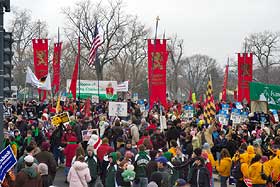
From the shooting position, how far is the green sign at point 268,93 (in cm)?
2114

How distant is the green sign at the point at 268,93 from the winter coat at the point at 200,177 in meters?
9.98

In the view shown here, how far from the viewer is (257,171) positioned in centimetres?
1215

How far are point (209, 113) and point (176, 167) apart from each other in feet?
29.4

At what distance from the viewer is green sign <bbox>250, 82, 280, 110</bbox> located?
2114 cm

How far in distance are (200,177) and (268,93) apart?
408 inches

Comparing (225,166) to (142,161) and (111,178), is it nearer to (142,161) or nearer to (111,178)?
(142,161)

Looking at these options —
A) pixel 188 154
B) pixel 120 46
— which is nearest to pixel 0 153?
pixel 188 154

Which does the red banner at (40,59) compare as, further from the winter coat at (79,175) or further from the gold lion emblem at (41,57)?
the winter coat at (79,175)

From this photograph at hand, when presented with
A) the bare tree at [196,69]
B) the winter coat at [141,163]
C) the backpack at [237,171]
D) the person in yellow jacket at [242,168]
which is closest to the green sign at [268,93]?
the person in yellow jacket at [242,168]

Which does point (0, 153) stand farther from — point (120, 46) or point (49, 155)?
point (120, 46)

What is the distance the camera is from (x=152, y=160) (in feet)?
41.1

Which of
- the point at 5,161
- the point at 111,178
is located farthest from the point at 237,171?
the point at 5,161

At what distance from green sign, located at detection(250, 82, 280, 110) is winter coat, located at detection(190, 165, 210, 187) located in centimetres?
998

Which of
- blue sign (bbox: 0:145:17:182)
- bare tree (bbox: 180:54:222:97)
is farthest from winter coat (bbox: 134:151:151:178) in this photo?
bare tree (bbox: 180:54:222:97)
